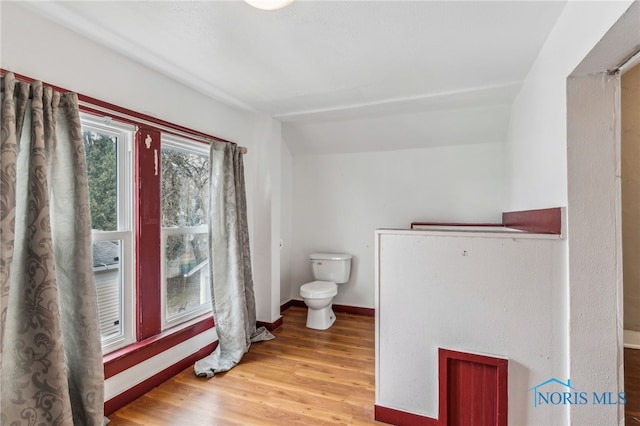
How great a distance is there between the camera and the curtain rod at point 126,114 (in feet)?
4.73

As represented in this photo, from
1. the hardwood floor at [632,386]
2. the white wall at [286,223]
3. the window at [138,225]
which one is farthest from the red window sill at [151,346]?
the hardwood floor at [632,386]

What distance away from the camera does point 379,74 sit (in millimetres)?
1973

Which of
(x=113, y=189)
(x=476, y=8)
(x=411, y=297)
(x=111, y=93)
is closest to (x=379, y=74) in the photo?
(x=476, y=8)

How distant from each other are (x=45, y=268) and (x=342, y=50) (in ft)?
6.11

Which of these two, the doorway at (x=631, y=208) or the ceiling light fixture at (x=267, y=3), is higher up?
the ceiling light fixture at (x=267, y=3)

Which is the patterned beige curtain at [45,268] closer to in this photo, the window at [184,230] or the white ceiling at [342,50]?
the white ceiling at [342,50]

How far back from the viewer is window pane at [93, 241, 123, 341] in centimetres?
173

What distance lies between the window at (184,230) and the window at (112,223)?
0.84 feet

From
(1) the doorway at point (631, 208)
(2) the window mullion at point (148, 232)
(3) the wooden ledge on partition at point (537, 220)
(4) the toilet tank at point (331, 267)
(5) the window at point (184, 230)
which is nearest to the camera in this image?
(3) the wooden ledge on partition at point (537, 220)

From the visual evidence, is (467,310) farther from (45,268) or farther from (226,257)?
(45,268)

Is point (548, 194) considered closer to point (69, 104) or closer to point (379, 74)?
point (379, 74)

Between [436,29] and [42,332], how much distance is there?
238cm

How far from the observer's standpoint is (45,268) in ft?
4.20

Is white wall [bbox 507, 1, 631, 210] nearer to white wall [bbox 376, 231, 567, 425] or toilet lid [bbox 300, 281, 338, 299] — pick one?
white wall [bbox 376, 231, 567, 425]
